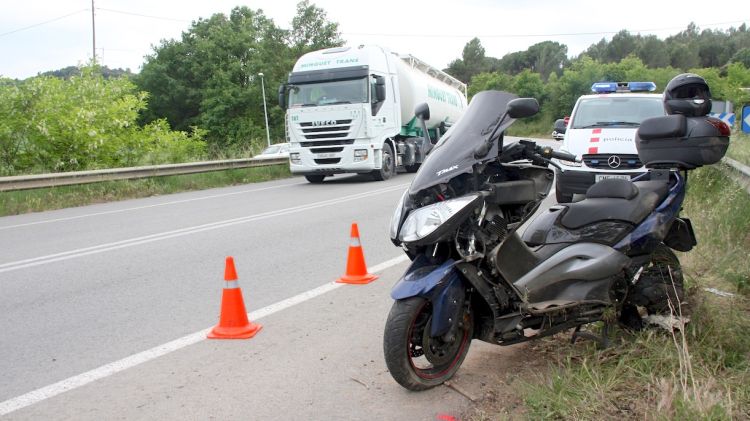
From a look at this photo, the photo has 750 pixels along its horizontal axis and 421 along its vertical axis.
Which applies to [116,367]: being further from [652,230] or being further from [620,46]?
[620,46]

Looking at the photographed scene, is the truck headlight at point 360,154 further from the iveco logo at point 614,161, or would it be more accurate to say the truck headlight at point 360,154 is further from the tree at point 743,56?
the tree at point 743,56

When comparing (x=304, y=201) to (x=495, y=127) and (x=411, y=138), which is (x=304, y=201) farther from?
(x=495, y=127)

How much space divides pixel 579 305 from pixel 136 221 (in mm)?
8497

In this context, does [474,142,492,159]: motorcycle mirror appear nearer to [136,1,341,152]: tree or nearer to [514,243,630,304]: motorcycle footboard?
[514,243,630,304]: motorcycle footboard

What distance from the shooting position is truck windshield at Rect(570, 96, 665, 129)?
33.4 feet

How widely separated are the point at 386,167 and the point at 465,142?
13988 millimetres

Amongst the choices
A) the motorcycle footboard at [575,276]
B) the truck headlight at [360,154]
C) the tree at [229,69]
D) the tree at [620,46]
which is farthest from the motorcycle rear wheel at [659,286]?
the tree at [620,46]

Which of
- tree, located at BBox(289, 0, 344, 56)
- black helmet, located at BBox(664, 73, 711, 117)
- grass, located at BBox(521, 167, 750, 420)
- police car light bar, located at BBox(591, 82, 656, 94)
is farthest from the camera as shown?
tree, located at BBox(289, 0, 344, 56)

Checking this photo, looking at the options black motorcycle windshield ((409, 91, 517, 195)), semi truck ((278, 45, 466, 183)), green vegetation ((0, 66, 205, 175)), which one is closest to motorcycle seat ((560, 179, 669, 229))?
black motorcycle windshield ((409, 91, 517, 195))

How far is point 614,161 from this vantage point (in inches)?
360

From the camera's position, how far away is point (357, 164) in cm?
1645

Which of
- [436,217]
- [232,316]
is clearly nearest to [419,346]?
[436,217]

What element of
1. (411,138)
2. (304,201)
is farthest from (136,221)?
(411,138)

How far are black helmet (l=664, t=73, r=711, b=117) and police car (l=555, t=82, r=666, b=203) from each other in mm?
4072
